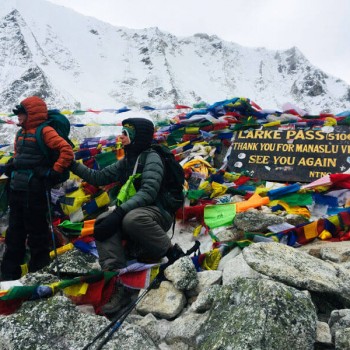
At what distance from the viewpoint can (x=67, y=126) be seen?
473 cm

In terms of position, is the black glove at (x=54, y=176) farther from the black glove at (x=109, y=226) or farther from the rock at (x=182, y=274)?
the rock at (x=182, y=274)

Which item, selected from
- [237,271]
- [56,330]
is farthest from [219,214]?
[56,330]

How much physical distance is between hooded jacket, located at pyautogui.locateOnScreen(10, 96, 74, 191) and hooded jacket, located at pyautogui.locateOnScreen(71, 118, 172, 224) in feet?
0.95

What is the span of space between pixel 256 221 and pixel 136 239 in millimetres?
1512

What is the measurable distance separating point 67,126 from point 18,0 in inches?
8333

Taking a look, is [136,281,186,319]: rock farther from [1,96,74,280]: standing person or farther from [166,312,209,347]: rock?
[1,96,74,280]: standing person

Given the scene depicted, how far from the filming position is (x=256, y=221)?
4656 mm

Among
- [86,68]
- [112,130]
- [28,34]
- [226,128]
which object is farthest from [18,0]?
[226,128]

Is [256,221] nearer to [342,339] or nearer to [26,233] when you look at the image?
[342,339]

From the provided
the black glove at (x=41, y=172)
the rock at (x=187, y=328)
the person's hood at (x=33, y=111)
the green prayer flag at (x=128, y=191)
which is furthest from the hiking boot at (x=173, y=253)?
the person's hood at (x=33, y=111)

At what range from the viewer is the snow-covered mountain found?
515 feet

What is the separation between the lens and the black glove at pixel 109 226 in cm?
370

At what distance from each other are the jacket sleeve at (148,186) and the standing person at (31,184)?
974 mm

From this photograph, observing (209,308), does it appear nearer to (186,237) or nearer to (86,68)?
(186,237)
